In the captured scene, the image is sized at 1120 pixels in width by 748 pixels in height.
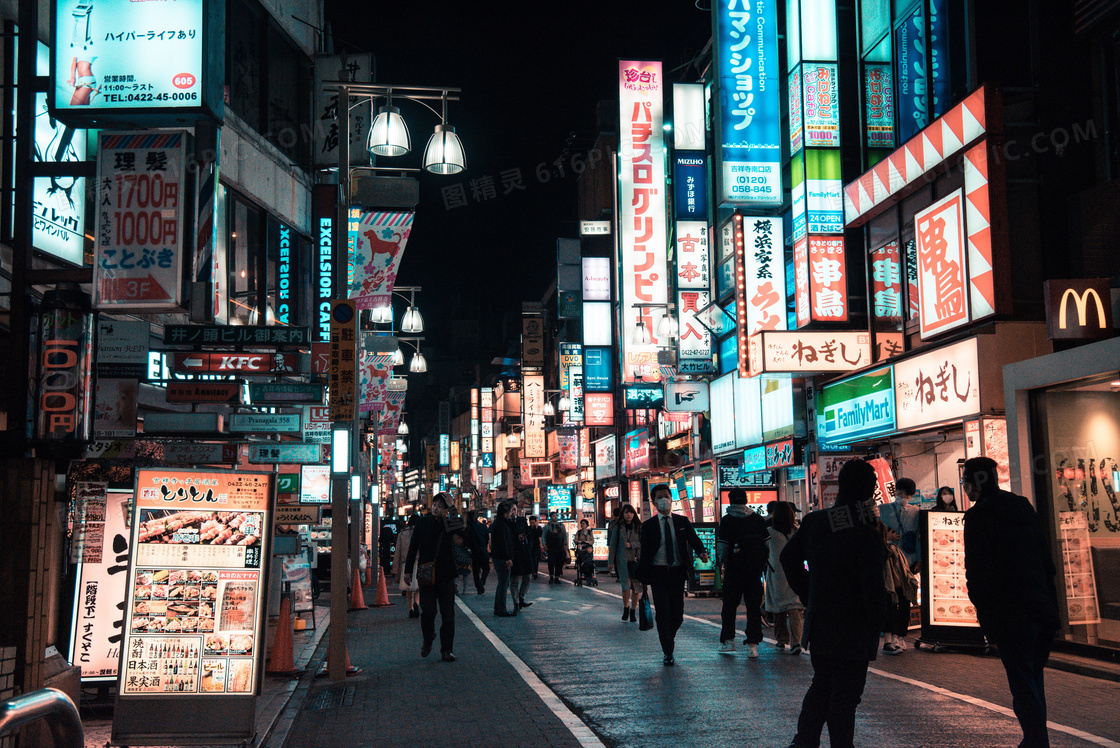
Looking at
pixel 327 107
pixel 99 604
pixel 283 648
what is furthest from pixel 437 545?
pixel 327 107

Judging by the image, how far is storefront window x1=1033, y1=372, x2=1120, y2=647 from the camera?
39.1 ft

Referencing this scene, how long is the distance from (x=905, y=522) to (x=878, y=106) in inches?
394

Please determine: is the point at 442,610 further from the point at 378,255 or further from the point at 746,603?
the point at 378,255

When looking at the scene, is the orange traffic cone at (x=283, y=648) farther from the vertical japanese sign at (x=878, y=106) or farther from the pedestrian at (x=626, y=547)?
the vertical japanese sign at (x=878, y=106)

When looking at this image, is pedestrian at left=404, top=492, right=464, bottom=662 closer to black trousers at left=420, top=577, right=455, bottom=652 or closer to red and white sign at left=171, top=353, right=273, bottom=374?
black trousers at left=420, top=577, right=455, bottom=652

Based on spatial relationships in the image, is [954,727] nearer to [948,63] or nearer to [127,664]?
[127,664]

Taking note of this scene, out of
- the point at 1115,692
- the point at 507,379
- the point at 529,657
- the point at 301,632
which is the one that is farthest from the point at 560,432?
the point at 1115,692

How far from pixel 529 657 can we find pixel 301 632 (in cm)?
601

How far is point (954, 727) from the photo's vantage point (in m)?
7.93

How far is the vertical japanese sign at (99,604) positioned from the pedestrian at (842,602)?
21.2ft

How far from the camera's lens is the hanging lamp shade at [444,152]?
13.2 m

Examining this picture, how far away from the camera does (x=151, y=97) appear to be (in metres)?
8.62

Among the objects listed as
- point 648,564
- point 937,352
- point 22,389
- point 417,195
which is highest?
point 417,195

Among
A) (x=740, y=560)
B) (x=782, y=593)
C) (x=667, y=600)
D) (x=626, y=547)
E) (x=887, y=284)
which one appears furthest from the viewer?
(x=887, y=284)
